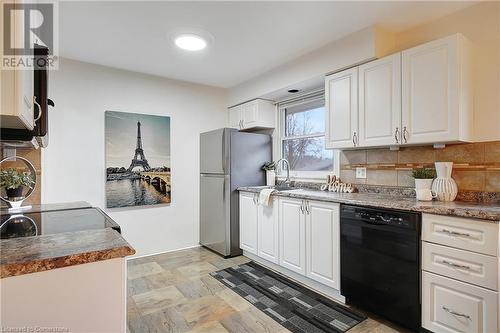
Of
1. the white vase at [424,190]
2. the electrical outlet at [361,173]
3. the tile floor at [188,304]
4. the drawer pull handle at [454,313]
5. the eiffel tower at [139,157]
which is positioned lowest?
the tile floor at [188,304]

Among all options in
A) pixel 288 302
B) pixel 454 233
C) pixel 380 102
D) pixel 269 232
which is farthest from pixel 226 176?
pixel 454 233

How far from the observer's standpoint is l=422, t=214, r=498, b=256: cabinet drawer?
5.07ft

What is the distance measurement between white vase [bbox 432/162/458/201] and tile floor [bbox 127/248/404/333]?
1.07 metres

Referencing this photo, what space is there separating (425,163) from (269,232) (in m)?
1.68

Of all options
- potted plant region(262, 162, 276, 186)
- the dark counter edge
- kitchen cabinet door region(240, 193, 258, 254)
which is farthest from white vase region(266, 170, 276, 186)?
the dark counter edge

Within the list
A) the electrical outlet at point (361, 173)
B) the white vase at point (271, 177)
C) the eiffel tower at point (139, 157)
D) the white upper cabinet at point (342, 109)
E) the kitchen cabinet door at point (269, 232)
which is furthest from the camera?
the white vase at point (271, 177)

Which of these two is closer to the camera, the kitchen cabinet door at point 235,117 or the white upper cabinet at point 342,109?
the white upper cabinet at point 342,109

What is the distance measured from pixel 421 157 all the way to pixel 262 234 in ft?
5.93

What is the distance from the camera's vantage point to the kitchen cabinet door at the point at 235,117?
4109 mm

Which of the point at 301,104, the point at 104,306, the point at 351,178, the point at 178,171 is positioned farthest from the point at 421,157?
the point at 178,171

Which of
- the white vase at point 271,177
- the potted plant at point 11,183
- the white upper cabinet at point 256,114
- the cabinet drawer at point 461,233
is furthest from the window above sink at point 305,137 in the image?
the potted plant at point 11,183

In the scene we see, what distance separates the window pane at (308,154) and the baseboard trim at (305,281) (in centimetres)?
126

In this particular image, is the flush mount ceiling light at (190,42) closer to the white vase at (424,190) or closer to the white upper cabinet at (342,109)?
the white upper cabinet at (342,109)

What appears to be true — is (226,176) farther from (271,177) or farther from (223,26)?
(223,26)
